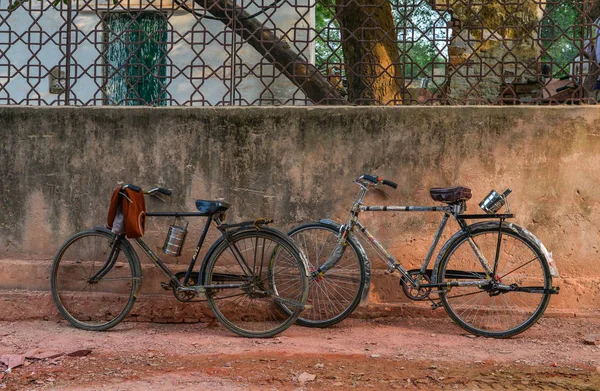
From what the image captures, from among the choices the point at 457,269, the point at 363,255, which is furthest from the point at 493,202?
the point at 363,255

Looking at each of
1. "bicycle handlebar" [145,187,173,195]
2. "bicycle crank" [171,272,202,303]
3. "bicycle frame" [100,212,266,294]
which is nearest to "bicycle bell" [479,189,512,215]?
"bicycle frame" [100,212,266,294]

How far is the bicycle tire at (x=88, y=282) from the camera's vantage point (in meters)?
5.74

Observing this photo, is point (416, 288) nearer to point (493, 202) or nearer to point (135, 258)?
point (493, 202)

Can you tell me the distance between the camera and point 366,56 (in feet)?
21.0

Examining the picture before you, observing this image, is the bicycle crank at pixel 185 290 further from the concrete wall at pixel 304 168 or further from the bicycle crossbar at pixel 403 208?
the bicycle crossbar at pixel 403 208

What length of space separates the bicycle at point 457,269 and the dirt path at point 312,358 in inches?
7.6

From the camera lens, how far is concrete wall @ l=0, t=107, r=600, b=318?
5812 millimetres

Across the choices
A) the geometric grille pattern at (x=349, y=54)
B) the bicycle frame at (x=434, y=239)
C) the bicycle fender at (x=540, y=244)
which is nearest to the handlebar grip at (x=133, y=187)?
the geometric grille pattern at (x=349, y=54)

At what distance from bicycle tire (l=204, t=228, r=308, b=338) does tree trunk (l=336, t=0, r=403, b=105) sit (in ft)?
4.92

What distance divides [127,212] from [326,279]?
1.67 m

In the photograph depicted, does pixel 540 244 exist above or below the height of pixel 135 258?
above

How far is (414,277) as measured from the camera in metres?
5.54

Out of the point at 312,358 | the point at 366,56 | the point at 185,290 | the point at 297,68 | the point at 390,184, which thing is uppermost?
the point at 366,56

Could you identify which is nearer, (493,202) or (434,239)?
(493,202)
